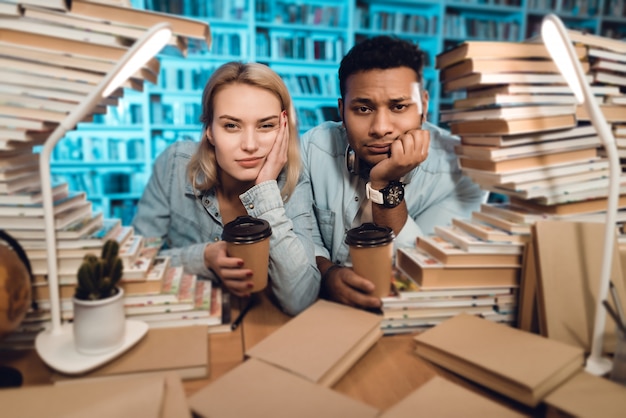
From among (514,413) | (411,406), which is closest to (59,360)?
(411,406)

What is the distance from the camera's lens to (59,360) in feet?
2.79

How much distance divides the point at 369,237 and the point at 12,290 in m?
0.74

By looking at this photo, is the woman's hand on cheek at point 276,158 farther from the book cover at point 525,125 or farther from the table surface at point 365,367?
the book cover at point 525,125

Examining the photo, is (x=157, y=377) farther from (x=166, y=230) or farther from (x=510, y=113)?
(x=510, y=113)

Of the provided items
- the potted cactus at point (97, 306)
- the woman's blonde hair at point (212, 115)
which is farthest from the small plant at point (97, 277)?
the woman's blonde hair at point (212, 115)

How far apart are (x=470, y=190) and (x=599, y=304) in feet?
2.12

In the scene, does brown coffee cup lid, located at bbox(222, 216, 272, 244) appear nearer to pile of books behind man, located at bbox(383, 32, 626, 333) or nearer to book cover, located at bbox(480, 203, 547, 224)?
pile of books behind man, located at bbox(383, 32, 626, 333)

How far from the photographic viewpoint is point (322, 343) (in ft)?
3.05

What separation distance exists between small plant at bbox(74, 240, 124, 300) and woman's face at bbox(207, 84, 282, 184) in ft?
1.53

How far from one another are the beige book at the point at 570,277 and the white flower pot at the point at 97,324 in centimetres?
93

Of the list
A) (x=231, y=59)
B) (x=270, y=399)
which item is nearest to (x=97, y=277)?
(x=270, y=399)

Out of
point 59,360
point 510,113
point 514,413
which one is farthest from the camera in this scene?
point 510,113

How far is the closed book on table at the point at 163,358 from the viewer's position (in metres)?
0.85

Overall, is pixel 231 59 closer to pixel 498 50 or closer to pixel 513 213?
pixel 498 50
